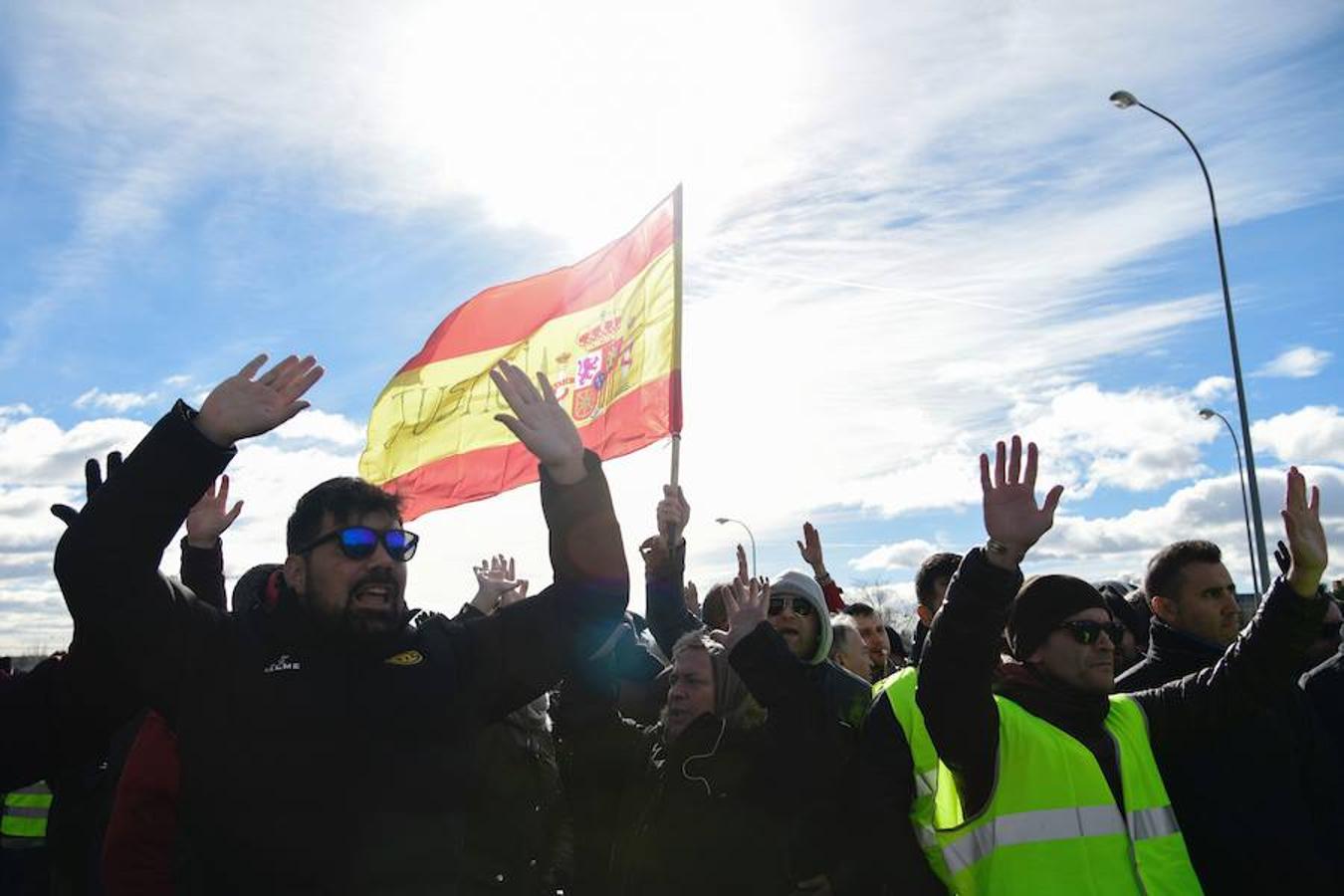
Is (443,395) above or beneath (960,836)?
above

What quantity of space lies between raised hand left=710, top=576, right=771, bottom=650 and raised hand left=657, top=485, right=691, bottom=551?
6.17ft

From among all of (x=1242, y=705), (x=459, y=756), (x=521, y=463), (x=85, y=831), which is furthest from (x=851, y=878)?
(x=521, y=463)

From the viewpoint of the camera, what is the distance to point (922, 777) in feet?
12.9

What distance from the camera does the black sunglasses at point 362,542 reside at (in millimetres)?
3303

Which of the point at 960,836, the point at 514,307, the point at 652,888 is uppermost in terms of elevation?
the point at 514,307

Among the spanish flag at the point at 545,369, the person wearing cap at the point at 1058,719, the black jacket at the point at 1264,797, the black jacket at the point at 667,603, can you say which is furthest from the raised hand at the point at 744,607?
the spanish flag at the point at 545,369

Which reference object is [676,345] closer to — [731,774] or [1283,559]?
[731,774]

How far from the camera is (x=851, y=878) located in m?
4.18

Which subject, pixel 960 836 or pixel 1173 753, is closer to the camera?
pixel 960 836

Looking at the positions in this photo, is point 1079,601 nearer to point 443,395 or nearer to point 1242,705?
point 1242,705

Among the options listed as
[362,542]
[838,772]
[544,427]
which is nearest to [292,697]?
[362,542]

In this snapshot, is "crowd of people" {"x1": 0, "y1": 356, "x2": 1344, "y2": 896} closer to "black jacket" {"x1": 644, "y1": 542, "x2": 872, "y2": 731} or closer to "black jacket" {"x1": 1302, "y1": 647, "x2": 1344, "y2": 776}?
"black jacket" {"x1": 1302, "y1": 647, "x2": 1344, "y2": 776}

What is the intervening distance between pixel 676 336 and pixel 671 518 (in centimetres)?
216

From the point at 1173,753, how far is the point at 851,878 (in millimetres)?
1235
